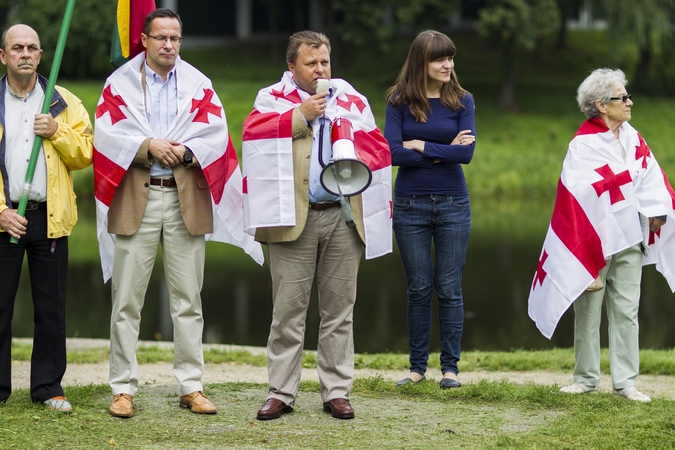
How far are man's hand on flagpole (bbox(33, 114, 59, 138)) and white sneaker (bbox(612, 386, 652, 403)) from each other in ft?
11.6

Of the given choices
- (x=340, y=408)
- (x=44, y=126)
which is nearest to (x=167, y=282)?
(x=44, y=126)

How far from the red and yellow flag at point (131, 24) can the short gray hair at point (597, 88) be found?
101 inches

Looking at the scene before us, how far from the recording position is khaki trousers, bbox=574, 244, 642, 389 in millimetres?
5809

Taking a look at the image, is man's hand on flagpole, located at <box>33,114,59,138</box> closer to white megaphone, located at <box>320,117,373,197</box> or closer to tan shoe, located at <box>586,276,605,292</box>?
white megaphone, located at <box>320,117,373,197</box>

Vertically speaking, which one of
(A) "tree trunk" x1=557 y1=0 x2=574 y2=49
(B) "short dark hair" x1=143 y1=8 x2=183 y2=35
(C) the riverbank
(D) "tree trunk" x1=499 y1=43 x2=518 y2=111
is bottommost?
(C) the riverbank

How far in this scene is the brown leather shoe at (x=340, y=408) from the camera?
16.8 ft

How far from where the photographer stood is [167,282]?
523 cm

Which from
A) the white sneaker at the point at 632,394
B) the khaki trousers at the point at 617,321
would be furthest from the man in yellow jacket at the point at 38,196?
the white sneaker at the point at 632,394

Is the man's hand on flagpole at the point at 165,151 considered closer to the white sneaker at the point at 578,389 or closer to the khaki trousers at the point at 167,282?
the khaki trousers at the point at 167,282

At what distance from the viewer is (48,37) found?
30.3 m

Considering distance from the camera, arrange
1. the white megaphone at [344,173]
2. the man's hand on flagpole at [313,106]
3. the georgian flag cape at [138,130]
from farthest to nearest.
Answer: the georgian flag cape at [138,130]
the man's hand on flagpole at [313,106]
the white megaphone at [344,173]

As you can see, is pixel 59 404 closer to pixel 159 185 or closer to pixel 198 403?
pixel 198 403

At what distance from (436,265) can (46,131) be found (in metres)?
2.45

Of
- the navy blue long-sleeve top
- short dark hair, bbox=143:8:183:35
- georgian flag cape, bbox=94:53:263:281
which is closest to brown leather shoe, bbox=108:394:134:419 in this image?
georgian flag cape, bbox=94:53:263:281
